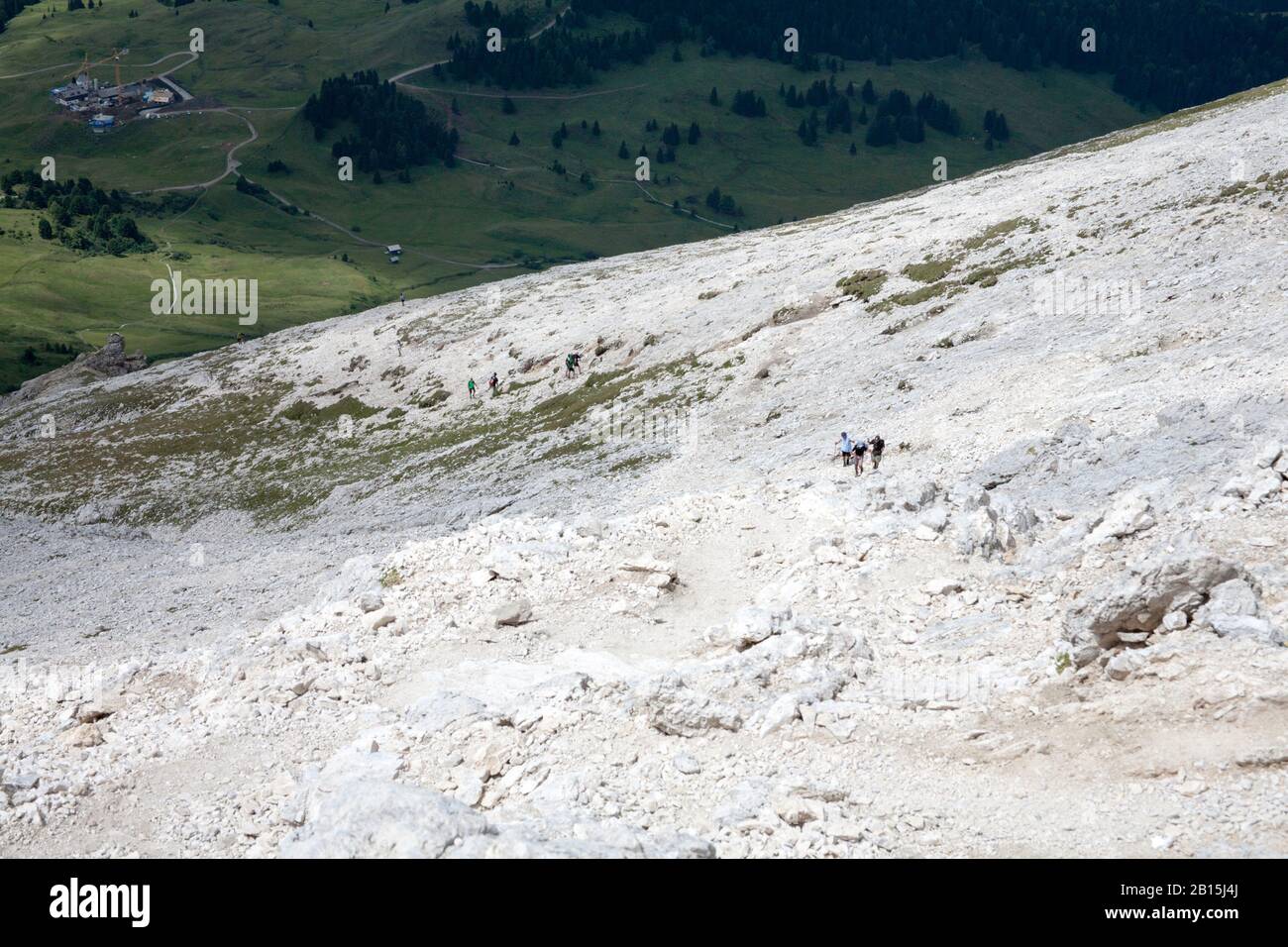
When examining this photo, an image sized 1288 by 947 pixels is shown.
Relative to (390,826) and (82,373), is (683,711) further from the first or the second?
(82,373)

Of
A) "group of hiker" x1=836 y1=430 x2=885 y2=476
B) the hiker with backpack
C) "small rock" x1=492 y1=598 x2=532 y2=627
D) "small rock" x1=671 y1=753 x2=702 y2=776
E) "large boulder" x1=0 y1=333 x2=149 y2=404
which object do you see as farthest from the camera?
"large boulder" x1=0 y1=333 x2=149 y2=404

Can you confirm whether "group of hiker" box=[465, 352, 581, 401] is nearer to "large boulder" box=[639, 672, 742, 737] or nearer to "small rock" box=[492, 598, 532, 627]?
"small rock" box=[492, 598, 532, 627]

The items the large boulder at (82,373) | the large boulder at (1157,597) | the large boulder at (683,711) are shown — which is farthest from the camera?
the large boulder at (82,373)

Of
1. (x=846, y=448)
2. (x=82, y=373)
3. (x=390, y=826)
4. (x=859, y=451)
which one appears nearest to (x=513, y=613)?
(x=390, y=826)

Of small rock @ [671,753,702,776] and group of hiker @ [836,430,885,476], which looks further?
group of hiker @ [836,430,885,476]

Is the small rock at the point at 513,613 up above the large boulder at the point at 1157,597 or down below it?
below

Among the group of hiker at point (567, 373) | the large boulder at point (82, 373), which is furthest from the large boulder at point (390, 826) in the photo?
the large boulder at point (82, 373)

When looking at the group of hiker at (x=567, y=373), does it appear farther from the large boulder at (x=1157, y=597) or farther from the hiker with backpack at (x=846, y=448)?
the large boulder at (x=1157, y=597)

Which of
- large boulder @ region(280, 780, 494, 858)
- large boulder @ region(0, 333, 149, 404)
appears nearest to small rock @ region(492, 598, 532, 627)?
large boulder @ region(280, 780, 494, 858)

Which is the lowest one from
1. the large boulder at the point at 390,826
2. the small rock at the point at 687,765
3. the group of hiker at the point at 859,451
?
the small rock at the point at 687,765
